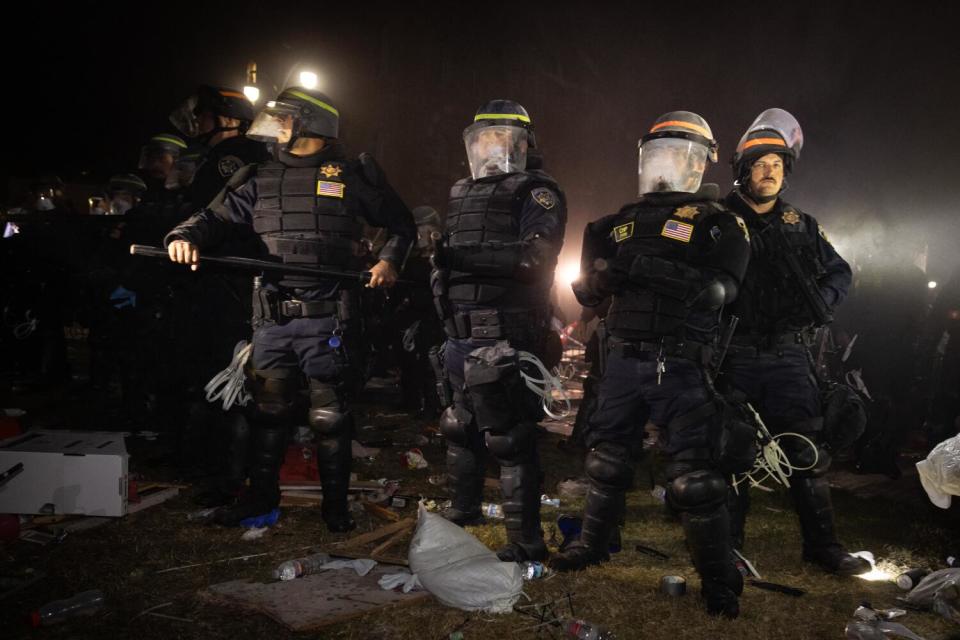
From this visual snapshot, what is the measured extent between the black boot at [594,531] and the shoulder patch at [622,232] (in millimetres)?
1620

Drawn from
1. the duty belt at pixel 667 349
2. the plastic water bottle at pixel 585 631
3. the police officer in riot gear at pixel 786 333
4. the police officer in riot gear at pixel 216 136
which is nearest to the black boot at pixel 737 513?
the police officer in riot gear at pixel 786 333

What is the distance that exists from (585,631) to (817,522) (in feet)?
7.37

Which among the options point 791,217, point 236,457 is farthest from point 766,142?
point 236,457

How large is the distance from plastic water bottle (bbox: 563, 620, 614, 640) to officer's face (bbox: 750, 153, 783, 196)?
131 inches

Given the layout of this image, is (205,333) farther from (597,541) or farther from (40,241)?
(40,241)

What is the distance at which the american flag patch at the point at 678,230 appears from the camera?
3.65 metres

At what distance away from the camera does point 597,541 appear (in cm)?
399

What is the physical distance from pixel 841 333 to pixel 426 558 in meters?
6.67

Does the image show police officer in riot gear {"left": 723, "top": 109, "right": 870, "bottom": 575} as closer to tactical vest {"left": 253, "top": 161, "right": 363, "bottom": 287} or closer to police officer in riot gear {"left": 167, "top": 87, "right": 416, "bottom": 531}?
police officer in riot gear {"left": 167, "top": 87, "right": 416, "bottom": 531}

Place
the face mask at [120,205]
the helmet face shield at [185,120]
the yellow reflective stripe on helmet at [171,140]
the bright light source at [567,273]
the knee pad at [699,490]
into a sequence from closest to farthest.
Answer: the knee pad at [699,490]
the yellow reflective stripe on helmet at [171,140]
the helmet face shield at [185,120]
the face mask at [120,205]
the bright light source at [567,273]

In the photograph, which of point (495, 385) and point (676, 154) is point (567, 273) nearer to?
point (676, 154)

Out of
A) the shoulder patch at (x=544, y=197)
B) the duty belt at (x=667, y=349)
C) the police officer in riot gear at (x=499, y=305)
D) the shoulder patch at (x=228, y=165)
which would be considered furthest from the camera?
the shoulder patch at (x=228, y=165)

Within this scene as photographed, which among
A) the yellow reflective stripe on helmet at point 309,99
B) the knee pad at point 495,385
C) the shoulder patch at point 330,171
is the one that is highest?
the yellow reflective stripe on helmet at point 309,99

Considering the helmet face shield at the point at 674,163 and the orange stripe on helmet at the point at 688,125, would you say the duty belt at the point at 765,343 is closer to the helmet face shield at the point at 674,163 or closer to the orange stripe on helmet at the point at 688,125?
the helmet face shield at the point at 674,163
